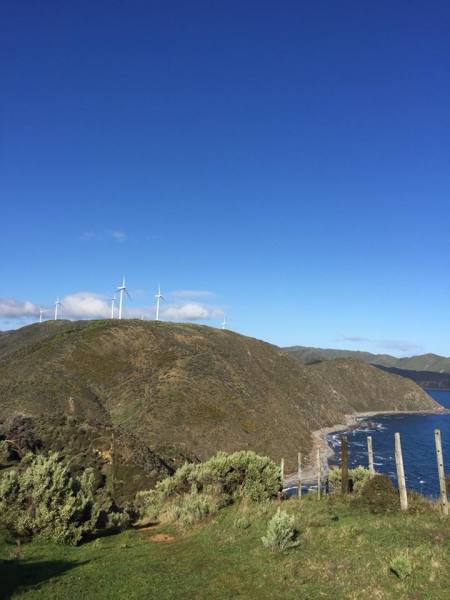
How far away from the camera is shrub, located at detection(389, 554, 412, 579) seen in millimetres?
10938

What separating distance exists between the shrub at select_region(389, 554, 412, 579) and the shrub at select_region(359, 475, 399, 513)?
6.38 meters

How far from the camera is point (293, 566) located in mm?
12508

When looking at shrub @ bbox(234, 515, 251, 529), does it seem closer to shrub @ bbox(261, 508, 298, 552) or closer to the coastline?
shrub @ bbox(261, 508, 298, 552)

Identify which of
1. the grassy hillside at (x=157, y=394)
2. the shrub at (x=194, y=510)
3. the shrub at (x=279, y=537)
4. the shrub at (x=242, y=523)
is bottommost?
the shrub at (x=194, y=510)

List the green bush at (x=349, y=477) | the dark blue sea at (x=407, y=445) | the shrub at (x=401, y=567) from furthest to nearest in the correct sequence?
the dark blue sea at (x=407, y=445), the green bush at (x=349, y=477), the shrub at (x=401, y=567)

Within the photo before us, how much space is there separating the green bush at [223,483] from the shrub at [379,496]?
7797 millimetres

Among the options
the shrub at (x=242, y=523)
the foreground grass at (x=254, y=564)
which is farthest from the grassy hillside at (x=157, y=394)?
the foreground grass at (x=254, y=564)

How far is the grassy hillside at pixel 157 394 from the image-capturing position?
69562 millimetres

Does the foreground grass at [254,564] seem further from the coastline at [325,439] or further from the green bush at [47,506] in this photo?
the coastline at [325,439]

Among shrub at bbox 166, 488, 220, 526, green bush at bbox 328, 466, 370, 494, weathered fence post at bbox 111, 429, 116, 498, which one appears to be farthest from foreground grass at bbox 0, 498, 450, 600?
weathered fence post at bbox 111, 429, 116, 498

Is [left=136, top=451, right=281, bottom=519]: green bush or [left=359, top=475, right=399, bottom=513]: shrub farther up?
[left=359, top=475, right=399, bottom=513]: shrub

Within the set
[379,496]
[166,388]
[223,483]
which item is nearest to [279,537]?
[379,496]

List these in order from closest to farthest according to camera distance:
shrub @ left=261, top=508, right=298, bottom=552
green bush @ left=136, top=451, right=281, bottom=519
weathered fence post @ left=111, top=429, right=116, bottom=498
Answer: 1. shrub @ left=261, top=508, right=298, bottom=552
2. green bush @ left=136, top=451, right=281, bottom=519
3. weathered fence post @ left=111, top=429, right=116, bottom=498

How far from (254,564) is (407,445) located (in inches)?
4344
